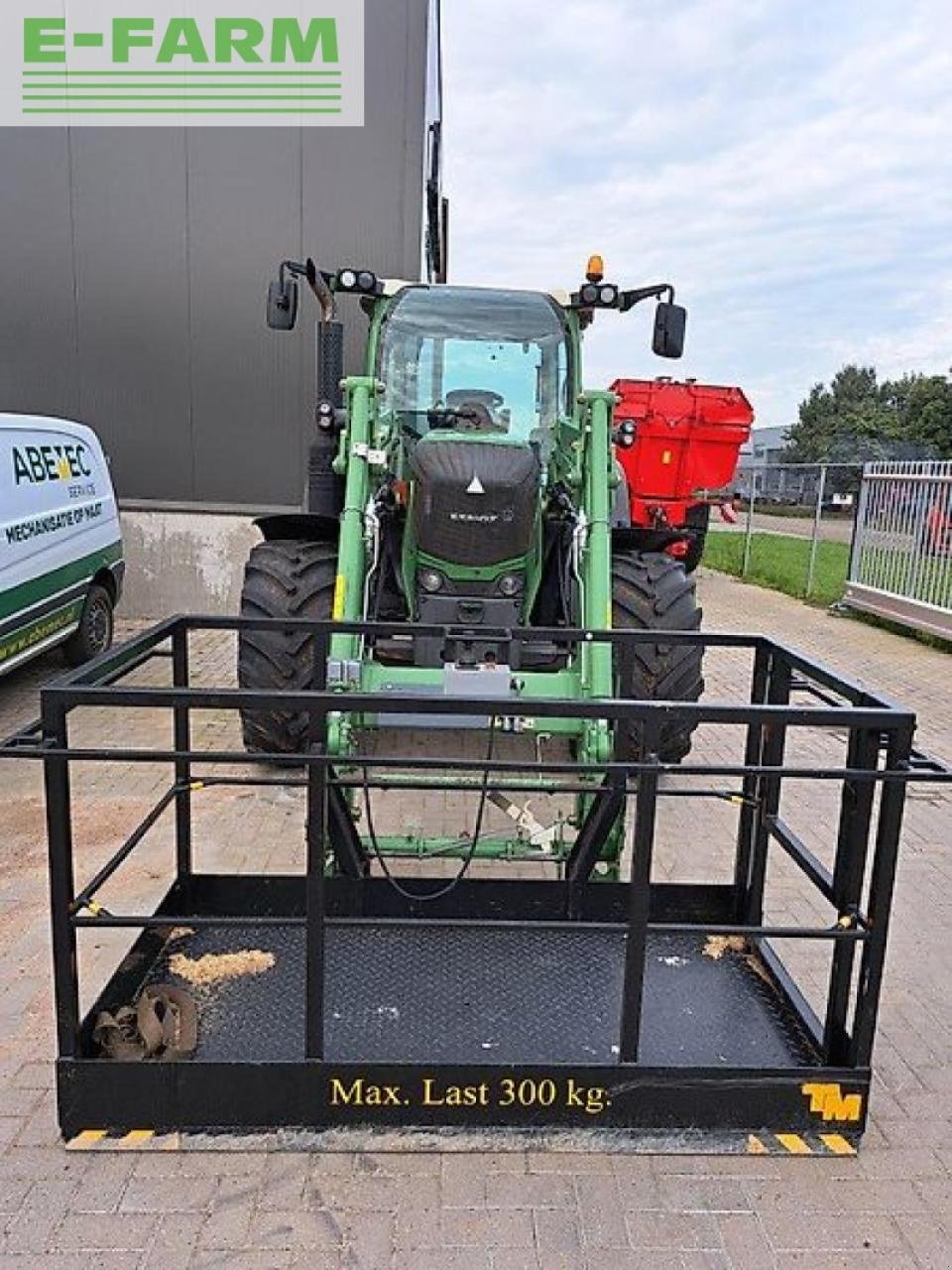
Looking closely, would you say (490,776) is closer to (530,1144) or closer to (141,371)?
(530,1144)

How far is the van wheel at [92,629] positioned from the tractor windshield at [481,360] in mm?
3420

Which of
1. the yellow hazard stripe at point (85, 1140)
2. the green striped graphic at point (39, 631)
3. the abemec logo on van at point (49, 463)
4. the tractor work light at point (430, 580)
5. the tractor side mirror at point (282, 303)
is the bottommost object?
the yellow hazard stripe at point (85, 1140)

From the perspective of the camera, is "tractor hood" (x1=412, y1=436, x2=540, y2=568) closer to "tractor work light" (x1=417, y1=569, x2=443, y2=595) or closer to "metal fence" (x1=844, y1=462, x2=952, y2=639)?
"tractor work light" (x1=417, y1=569, x2=443, y2=595)

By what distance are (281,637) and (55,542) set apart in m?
2.73

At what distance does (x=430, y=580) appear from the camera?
4953 millimetres

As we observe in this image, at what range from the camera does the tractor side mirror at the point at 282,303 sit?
5.75m

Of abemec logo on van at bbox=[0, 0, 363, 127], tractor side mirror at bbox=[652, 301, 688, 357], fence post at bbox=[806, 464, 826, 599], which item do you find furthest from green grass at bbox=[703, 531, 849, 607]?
abemec logo on van at bbox=[0, 0, 363, 127]

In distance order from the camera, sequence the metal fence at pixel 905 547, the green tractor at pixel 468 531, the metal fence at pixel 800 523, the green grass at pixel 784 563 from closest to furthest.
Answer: the green tractor at pixel 468 531
the metal fence at pixel 905 547
the green grass at pixel 784 563
the metal fence at pixel 800 523

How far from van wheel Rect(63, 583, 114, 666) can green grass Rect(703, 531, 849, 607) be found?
9.56m

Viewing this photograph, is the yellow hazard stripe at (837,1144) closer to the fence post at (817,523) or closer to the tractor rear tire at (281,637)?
the tractor rear tire at (281,637)

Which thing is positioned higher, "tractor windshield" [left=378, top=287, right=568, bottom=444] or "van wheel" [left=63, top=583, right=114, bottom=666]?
"tractor windshield" [left=378, top=287, right=568, bottom=444]

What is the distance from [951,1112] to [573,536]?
2.89 meters

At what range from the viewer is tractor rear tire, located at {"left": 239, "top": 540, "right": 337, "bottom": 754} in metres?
5.27

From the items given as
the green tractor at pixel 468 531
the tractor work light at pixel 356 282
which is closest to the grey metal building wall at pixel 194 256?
the green tractor at pixel 468 531
